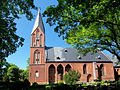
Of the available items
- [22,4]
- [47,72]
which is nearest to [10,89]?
[22,4]

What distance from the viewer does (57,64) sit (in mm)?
31328

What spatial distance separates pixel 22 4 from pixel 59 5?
329 cm

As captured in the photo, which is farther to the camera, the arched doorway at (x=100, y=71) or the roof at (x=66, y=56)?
the arched doorway at (x=100, y=71)

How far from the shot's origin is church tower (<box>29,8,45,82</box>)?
30.2 metres

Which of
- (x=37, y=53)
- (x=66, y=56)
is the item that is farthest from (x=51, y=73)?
(x=37, y=53)

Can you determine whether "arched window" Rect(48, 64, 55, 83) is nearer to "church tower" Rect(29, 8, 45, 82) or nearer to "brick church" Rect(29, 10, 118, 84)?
"brick church" Rect(29, 10, 118, 84)

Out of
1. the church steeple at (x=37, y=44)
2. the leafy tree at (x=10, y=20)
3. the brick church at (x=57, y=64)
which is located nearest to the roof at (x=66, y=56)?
the brick church at (x=57, y=64)

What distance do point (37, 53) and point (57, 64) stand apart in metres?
6.41

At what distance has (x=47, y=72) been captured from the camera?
30156 millimetres

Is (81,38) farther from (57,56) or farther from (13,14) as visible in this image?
(57,56)

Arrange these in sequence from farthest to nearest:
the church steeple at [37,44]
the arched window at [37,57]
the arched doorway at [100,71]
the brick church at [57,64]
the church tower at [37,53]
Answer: the arched doorway at [100,71] → the church steeple at [37,44] → the arched window at [37,57] → the brick church at [57,64] → the church tower at [37,53]

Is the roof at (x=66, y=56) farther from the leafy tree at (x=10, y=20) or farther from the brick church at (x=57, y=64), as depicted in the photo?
the leafy tree at (x=10, y=20)

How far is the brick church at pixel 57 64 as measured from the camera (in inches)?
1199

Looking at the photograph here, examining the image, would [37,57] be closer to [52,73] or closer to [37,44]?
[37,44]
